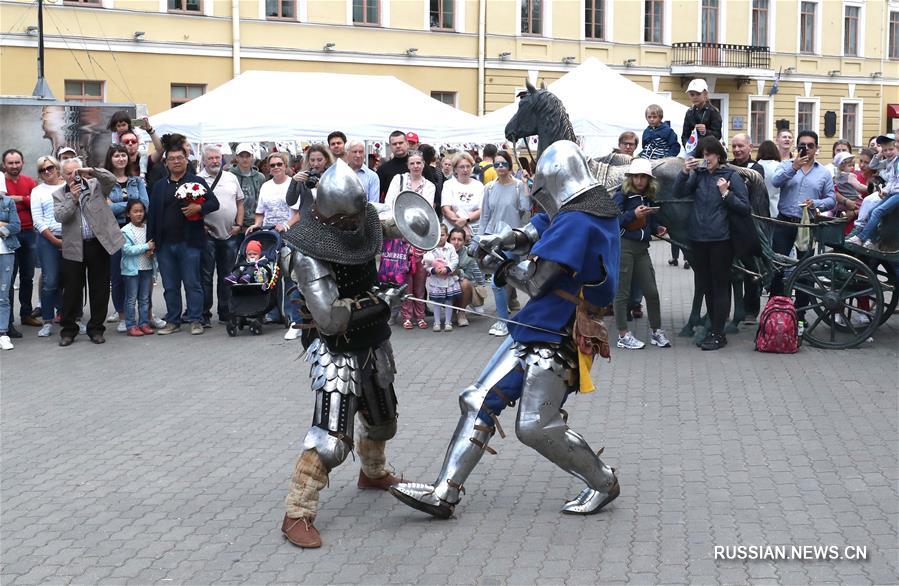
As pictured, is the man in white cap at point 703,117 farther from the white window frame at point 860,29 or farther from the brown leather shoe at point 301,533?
the white window frame at point 860,29

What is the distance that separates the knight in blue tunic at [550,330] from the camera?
512 cm

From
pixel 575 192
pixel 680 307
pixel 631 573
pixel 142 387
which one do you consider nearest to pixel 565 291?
pixel 575 192

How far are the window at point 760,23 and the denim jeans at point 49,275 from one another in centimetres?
3084

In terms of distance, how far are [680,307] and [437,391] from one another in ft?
16.5

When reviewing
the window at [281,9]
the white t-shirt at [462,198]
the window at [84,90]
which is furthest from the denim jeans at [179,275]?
the window at [281,9]

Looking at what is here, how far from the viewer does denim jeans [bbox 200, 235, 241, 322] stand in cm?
1135

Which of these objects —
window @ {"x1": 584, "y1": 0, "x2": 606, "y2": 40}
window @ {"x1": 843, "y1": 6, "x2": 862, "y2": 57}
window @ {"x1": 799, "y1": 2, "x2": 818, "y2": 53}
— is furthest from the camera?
window @ {"x1": 843, "y1": 6, "x2": 862, "y2": 57}

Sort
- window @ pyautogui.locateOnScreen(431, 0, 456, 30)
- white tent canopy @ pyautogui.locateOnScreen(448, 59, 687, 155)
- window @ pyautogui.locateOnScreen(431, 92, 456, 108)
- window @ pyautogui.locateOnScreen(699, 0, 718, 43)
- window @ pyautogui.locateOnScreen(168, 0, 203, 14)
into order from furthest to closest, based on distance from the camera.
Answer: window @ pyautogui.locateOnScreen(699, 0, 718, 43), window @ pyautogui.locateOnScreen(431, 92, 456, 108), window @ pyautogui.locateOnScreen(431, 0, 456, 30), window @ pyautogui.locateOnScreen(168, 0, 203, 14), white tent canopy @ pyautogui.locateOnScreen(448, 59, 687, 155)

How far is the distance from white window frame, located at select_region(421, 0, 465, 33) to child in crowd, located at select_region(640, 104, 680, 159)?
18.9 m

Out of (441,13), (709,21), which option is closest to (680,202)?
(441,13)

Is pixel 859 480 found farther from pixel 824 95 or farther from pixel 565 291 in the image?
pixel 824 95

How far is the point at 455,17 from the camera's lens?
3030 cm

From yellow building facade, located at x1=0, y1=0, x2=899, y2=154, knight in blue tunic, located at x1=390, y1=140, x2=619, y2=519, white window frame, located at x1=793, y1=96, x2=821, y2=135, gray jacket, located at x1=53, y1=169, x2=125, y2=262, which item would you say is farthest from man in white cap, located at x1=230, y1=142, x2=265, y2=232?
white window frame, located at x1=793, y1=96, x2=821, y2=135

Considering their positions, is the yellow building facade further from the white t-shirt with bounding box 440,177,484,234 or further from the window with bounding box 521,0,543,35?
the white t-shirt with bounding box 440,177,484,234
